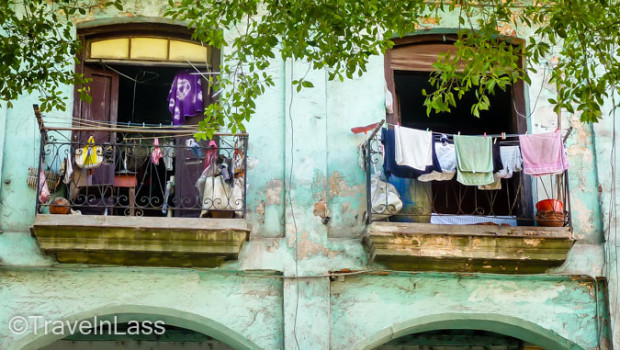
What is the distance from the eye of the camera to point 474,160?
1050 centimetres

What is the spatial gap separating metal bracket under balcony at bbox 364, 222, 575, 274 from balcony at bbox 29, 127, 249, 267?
4.69 ft

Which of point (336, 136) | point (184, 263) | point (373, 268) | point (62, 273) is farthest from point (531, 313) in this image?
point (62, 273)

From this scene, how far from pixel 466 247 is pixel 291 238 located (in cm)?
172

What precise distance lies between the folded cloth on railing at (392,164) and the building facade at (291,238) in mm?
214

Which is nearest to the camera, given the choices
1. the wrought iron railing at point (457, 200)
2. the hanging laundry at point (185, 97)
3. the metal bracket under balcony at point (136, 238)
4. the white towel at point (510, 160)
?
the metal bracket under balcony at point (136, 238)

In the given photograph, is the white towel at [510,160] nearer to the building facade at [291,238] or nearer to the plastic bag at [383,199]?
the building facade at [291,238]

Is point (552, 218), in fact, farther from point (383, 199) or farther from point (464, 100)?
point (464, 100)

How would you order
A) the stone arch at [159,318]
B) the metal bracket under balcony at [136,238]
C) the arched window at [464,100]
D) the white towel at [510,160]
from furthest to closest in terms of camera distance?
the arched window at [464,100], the white towel at [510,160], the stone arch at [159,318], the metal bracket under balcony at [136,238]

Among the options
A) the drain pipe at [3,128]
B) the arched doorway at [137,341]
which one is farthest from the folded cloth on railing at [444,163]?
the drain pipe at [3,128]

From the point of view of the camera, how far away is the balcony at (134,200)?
986cm

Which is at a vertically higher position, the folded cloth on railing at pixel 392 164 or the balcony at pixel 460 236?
the folded cloth on railing at pixel 392 164

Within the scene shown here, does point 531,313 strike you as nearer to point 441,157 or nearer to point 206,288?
point 441,157

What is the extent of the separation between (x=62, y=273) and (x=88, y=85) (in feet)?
7.49

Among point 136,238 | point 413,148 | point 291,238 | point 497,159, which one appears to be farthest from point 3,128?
point 497,159
